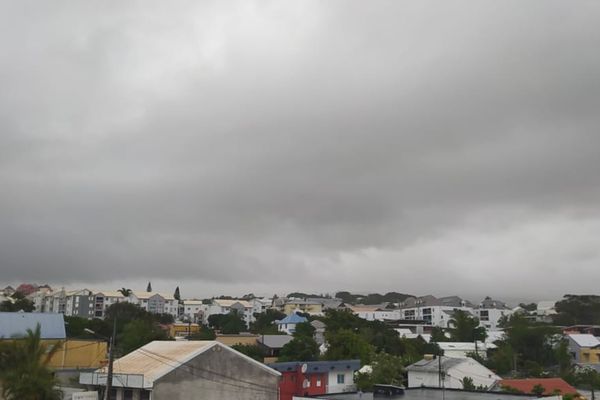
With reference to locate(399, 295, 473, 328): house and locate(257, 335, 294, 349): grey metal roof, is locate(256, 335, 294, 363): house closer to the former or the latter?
locate(257, 335, 294, 349): grey metal roof

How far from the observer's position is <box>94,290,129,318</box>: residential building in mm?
156500

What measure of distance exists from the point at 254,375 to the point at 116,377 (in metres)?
8.30

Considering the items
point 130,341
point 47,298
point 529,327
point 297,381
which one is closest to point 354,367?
point 297,381

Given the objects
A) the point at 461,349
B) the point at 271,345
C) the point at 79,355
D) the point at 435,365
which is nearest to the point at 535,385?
the point at 435,365

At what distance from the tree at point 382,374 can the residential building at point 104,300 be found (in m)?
118

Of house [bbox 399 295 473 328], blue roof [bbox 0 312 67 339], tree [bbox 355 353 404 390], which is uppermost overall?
house [bbox 399 295 473 328]

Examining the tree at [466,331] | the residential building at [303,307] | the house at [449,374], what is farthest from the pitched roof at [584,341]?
the residential building at [303,307]

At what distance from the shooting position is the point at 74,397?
1270 inches

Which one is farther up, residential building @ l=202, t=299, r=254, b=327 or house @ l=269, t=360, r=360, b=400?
residential building @ l=202, t=299, r=254, b=327

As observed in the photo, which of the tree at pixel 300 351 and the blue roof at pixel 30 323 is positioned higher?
the blue roof at pixel 30 323

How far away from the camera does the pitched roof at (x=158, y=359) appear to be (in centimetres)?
3269

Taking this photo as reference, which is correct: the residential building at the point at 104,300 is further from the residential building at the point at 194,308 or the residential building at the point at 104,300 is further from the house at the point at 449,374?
the house at the point at 449,374

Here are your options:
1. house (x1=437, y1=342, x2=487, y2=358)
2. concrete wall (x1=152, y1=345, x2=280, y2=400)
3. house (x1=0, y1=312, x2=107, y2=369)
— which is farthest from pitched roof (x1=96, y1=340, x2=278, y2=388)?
house (x1=437, y1=342, x2=487, y2=358)

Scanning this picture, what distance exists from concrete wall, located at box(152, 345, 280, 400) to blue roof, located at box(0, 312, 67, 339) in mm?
14202
